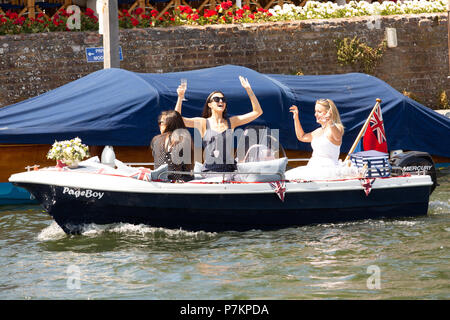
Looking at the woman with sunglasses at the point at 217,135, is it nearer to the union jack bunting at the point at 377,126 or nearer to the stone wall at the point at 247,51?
the union jack bunting at the point at 377,126

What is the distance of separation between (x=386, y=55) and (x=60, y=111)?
12182mm

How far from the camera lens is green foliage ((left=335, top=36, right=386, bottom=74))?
20891mm

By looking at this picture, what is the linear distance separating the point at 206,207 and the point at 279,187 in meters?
0.84

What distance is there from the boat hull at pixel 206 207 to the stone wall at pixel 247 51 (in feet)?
31.5

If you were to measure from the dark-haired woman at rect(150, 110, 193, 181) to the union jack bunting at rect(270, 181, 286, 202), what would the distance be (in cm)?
96

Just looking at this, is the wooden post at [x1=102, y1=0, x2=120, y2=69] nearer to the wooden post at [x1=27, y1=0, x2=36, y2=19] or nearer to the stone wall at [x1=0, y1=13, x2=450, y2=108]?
the stone wall at [x1=0, y1=13, x2=450, y2=108]

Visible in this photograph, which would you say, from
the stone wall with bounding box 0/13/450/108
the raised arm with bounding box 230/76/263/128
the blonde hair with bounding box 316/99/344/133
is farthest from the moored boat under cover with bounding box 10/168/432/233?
the stone wall with bounding box 0/13/450/108

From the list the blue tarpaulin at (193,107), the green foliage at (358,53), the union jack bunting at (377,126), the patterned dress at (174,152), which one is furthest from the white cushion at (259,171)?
the green foliage at (358,53)

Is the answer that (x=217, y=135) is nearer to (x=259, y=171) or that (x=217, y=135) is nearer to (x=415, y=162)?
(x=259, y=171)

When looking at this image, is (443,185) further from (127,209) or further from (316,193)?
(127,209)

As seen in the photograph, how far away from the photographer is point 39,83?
18438 mm

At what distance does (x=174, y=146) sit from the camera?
9.30 metres

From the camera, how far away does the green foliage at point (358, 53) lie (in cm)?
Answer: 2089
